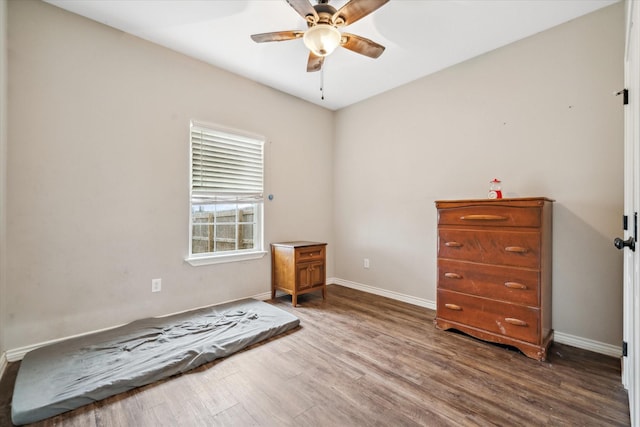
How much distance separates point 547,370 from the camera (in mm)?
1922

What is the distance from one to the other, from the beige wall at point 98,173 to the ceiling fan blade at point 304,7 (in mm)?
1605

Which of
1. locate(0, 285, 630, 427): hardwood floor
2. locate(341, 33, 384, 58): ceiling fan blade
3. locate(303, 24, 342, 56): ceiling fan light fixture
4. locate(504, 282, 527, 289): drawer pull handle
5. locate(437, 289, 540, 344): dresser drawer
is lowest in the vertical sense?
locate(0, 285, 630, 427): hardwood floor

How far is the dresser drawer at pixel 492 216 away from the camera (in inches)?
82.4

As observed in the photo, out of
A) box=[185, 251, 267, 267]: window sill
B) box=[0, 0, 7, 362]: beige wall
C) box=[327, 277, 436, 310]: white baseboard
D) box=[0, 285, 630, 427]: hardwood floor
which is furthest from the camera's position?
box=[327, 277, 436, 310]: white baseboard

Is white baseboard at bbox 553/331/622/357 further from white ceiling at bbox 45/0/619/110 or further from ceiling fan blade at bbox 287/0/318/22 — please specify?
ceiling fan blade at bbox 287/0/318/22

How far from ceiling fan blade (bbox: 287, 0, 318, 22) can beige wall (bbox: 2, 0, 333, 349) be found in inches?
63.2

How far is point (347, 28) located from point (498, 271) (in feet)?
7.97

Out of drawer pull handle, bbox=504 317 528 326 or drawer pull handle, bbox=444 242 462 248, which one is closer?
drawer pull handle, bbox=504 317 528 326

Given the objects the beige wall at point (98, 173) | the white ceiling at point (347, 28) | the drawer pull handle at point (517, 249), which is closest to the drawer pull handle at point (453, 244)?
the drawer pull handle at point (517, 249)

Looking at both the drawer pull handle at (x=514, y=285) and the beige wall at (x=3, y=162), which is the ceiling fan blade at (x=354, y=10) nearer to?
the drawer pull handle at (x=514, y=285)

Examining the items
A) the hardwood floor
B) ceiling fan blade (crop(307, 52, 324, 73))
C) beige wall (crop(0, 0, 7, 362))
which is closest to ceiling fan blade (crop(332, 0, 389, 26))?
ceiling fan blade (crop(307, 52, 324, 73))

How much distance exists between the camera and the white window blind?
2.97 meters

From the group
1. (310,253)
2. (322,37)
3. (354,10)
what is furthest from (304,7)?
(310,253)

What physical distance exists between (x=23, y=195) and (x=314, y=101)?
10.7ft
